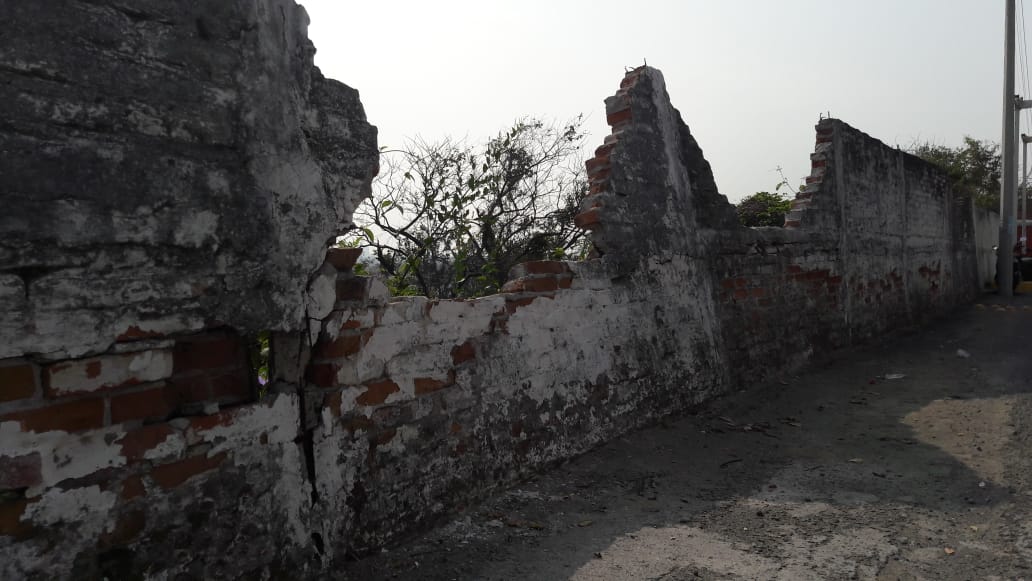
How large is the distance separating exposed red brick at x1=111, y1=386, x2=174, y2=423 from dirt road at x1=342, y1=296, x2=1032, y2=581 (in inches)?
34.8

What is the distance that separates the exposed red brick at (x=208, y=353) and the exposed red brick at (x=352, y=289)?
420 mm

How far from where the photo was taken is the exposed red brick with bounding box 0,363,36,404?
1.75 m

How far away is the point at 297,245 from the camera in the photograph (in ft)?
7.80

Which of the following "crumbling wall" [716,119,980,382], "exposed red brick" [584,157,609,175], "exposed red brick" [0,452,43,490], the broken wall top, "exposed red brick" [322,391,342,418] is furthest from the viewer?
"crumbling wall" [716,119,980,382]

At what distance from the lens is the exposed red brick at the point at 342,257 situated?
2551mm

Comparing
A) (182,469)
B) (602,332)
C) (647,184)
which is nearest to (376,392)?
(182,469)

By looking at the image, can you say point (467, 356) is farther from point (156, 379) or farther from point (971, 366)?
point (971, 366)

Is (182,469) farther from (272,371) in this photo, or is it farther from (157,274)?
(157,274)

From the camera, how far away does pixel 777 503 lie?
3.31 meters

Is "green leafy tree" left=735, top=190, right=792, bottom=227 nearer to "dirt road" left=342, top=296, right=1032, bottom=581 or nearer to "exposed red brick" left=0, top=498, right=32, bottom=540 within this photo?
"dirt road" left=342, top=296, right=1032, bottom=581

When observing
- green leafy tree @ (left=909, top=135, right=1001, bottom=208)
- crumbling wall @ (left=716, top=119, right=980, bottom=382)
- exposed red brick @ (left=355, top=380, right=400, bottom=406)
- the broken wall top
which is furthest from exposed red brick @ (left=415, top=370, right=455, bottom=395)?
green leafy tree @ (left=909, top=135, right=1001, bottom=208)

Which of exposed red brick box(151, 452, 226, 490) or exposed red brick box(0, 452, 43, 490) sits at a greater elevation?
exposed red brick box(0, 452, 43, 490)

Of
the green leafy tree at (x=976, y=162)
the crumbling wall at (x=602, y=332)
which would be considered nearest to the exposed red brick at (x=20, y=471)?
the crumbling wall at (x=602, y=332)

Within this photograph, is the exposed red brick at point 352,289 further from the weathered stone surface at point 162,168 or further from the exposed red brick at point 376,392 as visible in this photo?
the exposed red brick at point 376,392
